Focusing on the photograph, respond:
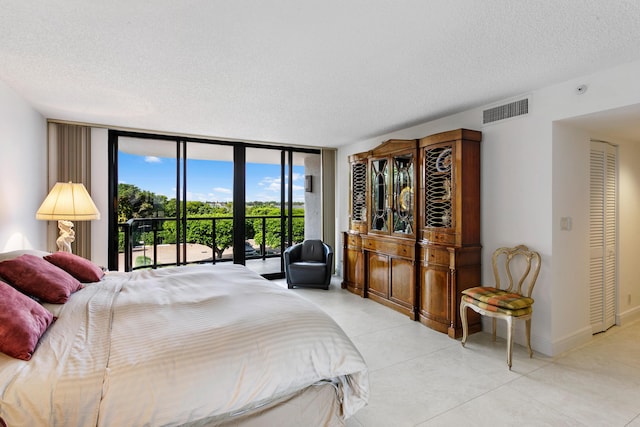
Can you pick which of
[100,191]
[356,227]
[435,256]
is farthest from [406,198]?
[100,191]

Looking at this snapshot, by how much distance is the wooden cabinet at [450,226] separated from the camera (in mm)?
3385

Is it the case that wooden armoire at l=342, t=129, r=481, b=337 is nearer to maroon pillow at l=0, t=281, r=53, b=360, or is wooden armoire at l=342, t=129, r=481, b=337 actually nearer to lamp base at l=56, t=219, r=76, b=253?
maroon pillow at l=0, t=281, r=53, b=360

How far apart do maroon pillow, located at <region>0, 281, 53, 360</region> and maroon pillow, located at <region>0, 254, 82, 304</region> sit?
1.40 ft

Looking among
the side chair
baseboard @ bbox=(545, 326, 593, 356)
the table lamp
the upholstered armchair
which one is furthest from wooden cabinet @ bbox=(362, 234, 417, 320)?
the table lamp

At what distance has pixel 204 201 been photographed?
217 inches

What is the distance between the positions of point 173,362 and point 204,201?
4.42m

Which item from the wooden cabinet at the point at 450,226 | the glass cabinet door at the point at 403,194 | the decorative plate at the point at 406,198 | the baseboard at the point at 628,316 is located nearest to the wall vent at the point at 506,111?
the wooden cabinet at the point at 450,226

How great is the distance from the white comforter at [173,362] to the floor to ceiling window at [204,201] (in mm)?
2974

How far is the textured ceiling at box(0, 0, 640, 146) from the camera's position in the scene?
1.81 metres

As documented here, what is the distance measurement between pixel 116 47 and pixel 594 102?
12.4ft

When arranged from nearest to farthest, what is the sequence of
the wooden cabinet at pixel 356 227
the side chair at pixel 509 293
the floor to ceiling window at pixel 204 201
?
the side chair at pixel 509 293 → the floor to ceiling window at pixel 204 201 → the wooden cabinet at pixel 356 227

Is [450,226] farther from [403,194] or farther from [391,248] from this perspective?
[391,248]

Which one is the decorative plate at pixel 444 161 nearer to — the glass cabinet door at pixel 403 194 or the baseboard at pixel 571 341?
the glass cabinet door at pixel 403 194

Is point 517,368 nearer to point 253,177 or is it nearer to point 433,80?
point 433,80
